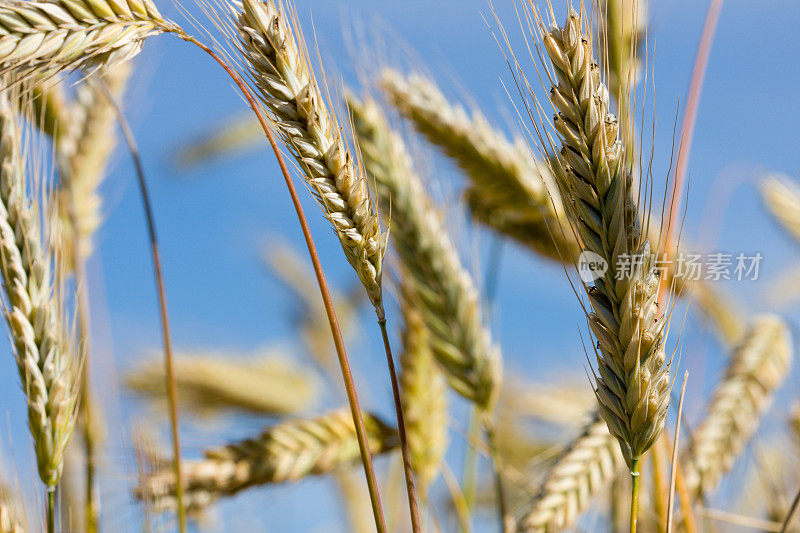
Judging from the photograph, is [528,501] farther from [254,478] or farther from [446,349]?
[254,478]

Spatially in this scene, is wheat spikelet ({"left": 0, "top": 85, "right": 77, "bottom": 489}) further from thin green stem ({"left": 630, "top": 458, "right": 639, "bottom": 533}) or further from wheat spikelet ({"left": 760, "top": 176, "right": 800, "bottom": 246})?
wheat spikelet ({"left": 760, "top": 176, "right": 800, "bottom": 246})

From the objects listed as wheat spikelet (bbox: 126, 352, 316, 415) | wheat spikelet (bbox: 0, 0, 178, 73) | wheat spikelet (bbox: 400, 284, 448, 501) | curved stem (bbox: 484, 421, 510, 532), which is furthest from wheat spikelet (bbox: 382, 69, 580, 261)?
wheat spikelet (bbox: 126, 352, 316, 415)

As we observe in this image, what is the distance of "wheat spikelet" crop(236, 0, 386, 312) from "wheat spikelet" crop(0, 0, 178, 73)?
11cm

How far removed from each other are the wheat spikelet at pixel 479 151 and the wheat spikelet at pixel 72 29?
87 centimetres

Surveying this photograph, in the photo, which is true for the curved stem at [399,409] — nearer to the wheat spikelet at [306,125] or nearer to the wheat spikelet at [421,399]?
the wheat spikelet at [306,125]

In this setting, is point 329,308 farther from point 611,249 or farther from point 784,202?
point 784,202

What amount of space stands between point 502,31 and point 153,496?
37.0 inches

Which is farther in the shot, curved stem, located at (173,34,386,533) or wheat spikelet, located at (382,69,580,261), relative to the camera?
wheat spikelet, located at (382,69,580,261)

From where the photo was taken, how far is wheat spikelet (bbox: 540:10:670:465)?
0.73 metres

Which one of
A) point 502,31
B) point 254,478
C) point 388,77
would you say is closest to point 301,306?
point 388,77

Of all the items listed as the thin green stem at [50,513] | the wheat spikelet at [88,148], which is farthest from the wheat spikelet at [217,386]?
the thin green stem at [50,513]

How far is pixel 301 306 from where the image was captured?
327cm

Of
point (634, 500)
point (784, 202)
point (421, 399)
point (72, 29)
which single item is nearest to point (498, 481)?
point (421, 399)

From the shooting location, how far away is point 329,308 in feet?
2.37
